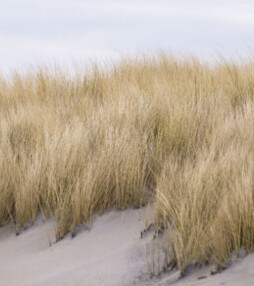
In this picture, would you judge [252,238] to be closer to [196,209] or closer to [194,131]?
[196,209]

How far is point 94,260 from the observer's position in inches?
115

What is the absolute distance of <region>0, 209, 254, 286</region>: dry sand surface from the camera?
247 centimetres

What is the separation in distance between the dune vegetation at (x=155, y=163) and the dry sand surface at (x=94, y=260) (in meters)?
0.10

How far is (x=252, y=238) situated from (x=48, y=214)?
5.33 ft

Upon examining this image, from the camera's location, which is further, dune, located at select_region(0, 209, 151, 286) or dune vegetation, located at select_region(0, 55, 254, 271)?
dune, located at select_region(0, 209, 151, 286)

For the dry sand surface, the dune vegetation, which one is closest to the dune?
the dry sand surface

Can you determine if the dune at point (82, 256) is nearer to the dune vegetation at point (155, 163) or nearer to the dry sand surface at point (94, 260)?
the dry sand surface at point (94, 260)

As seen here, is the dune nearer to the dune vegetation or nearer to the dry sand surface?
the dry sand surface

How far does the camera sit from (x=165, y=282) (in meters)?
2.52

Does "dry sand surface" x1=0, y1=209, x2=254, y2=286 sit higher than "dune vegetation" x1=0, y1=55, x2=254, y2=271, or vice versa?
"dune vegetation" x1=0, y1=55, x2=254, y2=271

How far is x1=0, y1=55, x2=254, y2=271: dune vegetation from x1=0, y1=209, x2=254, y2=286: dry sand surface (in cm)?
10

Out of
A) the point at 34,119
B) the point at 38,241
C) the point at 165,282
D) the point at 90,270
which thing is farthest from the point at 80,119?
the point at 165,282

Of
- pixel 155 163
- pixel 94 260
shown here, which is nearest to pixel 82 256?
pixel 94 260

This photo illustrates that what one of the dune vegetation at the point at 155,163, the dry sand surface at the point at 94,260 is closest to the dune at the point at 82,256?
the dry sand surface at the point at 94,260
